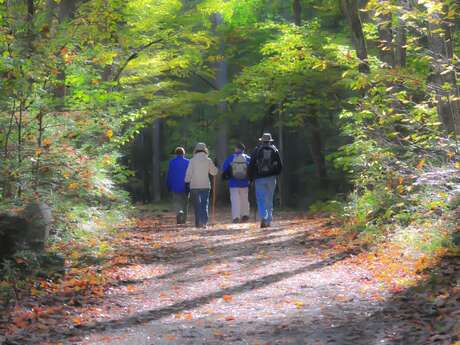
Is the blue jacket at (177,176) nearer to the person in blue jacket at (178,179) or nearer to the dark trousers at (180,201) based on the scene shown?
the person in blue jacket at (178,179)

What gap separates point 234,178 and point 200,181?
185 centimetres

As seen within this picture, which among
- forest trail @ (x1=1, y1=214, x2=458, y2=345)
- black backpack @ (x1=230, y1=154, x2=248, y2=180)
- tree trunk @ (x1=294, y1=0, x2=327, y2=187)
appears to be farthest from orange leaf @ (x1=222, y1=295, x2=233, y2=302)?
tree trunk @ (x1=294, y1=0, x2=327, y2=187)

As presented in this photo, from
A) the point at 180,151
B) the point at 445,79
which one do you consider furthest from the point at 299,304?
the point at 180,151

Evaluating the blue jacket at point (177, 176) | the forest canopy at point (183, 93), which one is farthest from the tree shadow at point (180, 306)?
the blue jacket at point (177, 176)

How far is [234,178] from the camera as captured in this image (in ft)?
58.2

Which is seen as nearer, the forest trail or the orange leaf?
the forest trail

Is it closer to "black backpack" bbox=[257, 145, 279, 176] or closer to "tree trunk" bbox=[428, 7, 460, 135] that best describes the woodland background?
"tree trunk" bbox=[428, 7, 460, 135]

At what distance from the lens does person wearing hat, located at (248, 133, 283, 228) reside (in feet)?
50.7

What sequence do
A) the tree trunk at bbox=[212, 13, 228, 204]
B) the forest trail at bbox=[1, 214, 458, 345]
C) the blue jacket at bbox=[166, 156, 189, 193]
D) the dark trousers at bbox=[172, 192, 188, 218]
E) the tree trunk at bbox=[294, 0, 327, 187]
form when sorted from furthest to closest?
1. the tree trunk at bbox=[212, 13, 228, 204]
2. the tree trunk at bbox=[294, 0, 327, 187]
3. the dark trousers at bbox=[172, 192, 188, 218]
4. the blue jacket at bbox=[166, 156, 189, 193]
5. the forest trail at bbox=[1, 214, 458, 345]

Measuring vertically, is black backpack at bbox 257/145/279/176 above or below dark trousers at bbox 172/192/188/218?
above

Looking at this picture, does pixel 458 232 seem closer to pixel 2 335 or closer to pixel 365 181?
pixel 365 181

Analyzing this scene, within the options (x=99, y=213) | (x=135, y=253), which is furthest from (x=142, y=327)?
(x=99, y=213)

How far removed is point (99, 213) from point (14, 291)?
5244 millimetres

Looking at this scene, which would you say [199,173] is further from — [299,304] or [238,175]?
[299,304]
